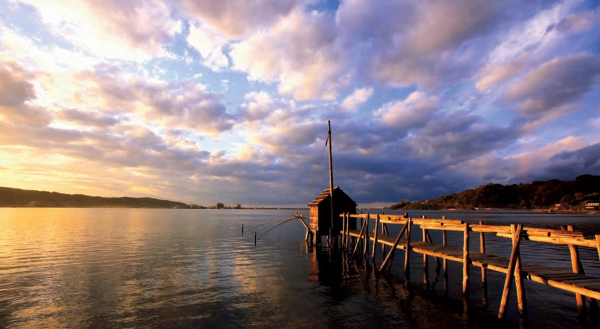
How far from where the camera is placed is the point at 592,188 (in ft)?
593

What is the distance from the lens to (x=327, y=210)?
1432 inches

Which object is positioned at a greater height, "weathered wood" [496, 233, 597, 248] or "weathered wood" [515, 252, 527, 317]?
"weathered wood" [496, 233, 597, 248]

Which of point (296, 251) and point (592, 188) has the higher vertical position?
point (592, 188)

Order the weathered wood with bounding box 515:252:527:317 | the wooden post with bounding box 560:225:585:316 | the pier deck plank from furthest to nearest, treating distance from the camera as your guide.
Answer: the wooden post with bounding box 560:225:585:316, the weathered wood with bounding box 515:252:527:317, the pier deck plank

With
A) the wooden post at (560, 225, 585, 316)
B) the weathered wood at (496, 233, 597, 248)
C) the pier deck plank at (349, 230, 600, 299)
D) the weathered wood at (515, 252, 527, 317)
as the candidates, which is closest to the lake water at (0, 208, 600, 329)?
the wooden post at (560, 225, 585, 316)

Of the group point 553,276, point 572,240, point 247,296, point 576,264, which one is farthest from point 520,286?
point 247,296

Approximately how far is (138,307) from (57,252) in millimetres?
24658

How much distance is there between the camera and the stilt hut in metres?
36.0

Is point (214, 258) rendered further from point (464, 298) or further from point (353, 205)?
point (464, 298)

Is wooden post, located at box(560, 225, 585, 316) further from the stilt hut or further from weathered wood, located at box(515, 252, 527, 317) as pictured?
the stilt hut

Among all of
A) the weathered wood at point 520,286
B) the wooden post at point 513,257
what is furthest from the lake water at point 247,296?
the wooden post at point 513,257

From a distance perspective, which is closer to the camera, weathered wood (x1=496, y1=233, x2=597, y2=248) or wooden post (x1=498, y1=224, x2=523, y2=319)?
weathered wood (x1=496, y1=233, x2=597, y2=248)

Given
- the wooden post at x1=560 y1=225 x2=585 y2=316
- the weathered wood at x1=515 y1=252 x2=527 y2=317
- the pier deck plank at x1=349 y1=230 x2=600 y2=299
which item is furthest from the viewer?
the wooden post at x1=560 y1=225 x2=585 y2=316

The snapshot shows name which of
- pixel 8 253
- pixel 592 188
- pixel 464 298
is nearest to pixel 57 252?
pixel 8 253
